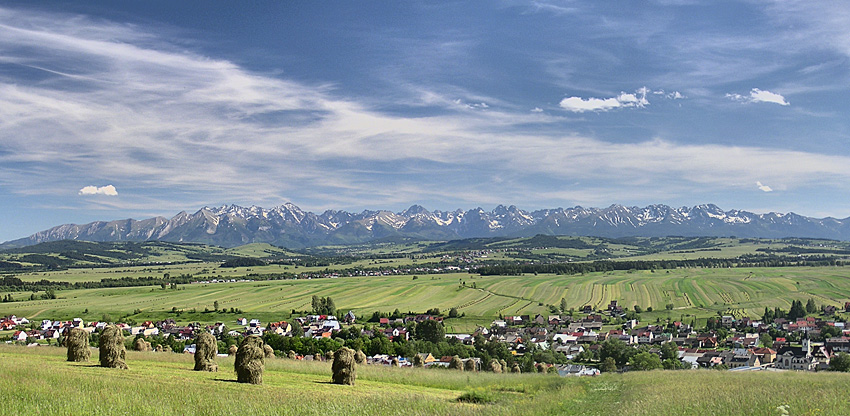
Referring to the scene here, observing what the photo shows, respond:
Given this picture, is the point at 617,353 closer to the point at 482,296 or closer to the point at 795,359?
the point at 795,359

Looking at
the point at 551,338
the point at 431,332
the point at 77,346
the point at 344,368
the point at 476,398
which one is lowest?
the point at 551,338

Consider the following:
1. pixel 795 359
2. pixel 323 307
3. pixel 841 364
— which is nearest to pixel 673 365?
pixel 841 364

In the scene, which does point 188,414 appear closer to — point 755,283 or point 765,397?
point 765,397

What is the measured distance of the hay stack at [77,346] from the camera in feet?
88.1

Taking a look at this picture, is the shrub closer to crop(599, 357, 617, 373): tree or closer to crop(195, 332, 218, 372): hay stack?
crop(195, 332, 218, 372): hay stack

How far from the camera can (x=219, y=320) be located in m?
113

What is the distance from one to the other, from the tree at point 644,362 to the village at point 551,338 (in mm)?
1524

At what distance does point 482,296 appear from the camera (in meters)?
150

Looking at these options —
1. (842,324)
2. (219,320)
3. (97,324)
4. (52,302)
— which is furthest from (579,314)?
(52,302)

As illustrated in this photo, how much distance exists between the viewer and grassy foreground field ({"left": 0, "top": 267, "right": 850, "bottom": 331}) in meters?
122

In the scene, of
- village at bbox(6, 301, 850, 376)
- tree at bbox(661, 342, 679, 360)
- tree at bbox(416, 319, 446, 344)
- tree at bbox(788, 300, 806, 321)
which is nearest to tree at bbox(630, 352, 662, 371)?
village at bbox(6, 301, 850, 376)

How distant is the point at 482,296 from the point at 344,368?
12748 centimetres

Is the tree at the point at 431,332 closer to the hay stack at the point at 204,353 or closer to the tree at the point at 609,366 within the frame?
the tree at the point at 609,366

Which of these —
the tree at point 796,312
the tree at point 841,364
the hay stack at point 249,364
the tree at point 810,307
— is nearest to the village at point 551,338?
the tree at point 810,307
